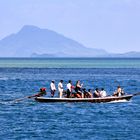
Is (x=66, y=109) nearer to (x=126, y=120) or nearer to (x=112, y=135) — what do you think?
(x=126, y=120)

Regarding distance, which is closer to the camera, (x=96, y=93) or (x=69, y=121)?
(x=69, y=121)

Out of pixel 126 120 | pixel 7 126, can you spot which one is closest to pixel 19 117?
pixel 7 126

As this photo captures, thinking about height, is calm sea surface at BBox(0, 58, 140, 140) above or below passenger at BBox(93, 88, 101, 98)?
below

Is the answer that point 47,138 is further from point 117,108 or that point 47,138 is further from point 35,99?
point 35,99

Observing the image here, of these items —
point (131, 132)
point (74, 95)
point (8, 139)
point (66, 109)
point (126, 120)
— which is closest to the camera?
point (8, 139)

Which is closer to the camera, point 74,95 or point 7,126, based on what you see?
point 7,126

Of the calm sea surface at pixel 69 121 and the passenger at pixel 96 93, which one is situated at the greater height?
the passenger at pixel 96 93

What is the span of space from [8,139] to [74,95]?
22944mm

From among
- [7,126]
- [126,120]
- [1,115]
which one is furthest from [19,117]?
[126,120]

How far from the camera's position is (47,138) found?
4253cm

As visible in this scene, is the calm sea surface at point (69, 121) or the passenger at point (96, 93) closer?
the calm sea surface at point (69, 121)

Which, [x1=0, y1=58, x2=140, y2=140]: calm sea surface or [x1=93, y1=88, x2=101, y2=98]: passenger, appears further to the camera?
[x1=93, y1=88, x2=101, y2=98]: passenger

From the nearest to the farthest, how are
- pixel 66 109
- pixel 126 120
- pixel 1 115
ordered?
pixel 126 120
pixel 1 115
pixel 66 109

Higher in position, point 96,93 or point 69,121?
point 96,93
